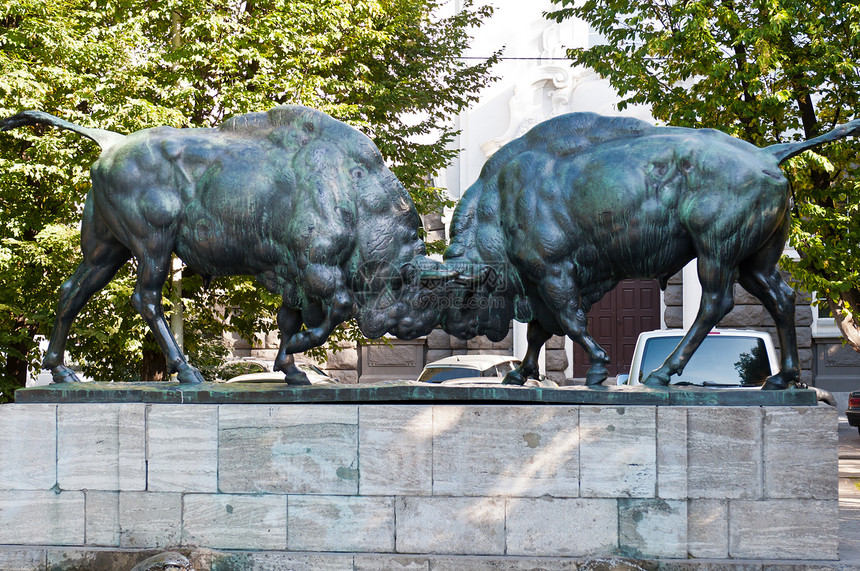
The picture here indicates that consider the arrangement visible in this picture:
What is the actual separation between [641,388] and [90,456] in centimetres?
353

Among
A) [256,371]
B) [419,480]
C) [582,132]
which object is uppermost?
[582,132]

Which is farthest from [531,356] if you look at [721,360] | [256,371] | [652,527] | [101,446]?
[256,371]

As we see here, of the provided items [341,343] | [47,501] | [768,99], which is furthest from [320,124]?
[341,343]

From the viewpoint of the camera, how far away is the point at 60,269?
40.1 ft

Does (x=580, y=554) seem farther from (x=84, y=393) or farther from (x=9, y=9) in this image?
(x=9, y=9)

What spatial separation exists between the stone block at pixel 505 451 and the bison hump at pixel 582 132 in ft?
5.89

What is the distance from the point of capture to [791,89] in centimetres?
1146

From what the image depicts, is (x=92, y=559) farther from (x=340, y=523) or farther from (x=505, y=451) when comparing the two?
(x=505, y=451)

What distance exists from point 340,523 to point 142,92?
8.43 m

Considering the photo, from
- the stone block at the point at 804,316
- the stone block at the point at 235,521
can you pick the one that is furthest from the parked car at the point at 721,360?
the stone block at the point at 804,316

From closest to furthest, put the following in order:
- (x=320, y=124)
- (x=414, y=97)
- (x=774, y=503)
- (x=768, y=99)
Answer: (x=774, y=503), (x=320, y=124), (x=768, y=99), (x=414, y=97)

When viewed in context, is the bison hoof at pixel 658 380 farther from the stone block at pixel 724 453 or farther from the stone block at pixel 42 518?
the stone block at pixel 42 518

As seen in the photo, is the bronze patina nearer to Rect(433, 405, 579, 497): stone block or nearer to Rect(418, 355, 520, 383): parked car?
Rect(433, 405, 579, 497): stone block

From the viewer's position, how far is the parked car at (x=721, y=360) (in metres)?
9.44
